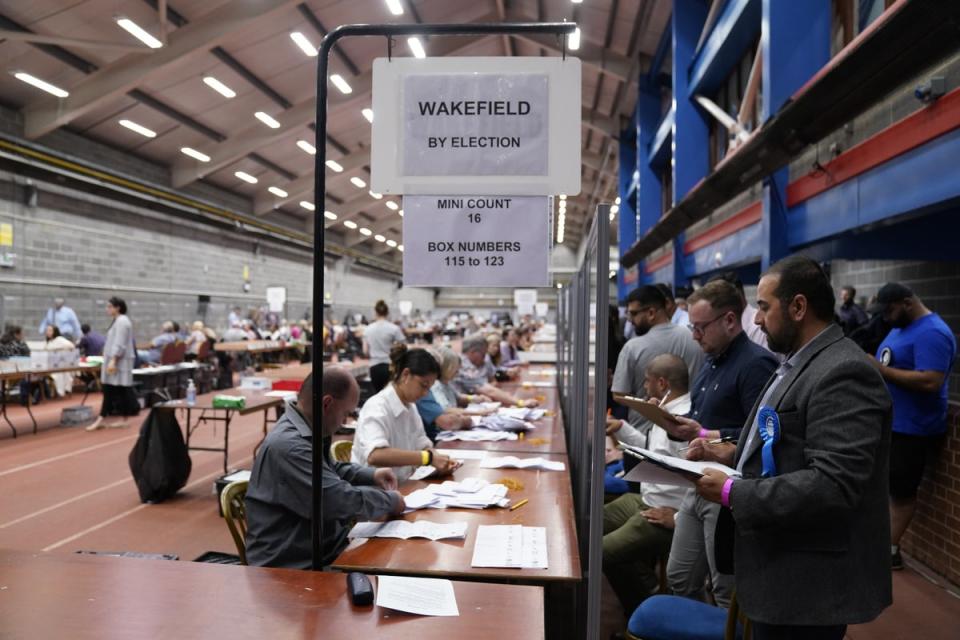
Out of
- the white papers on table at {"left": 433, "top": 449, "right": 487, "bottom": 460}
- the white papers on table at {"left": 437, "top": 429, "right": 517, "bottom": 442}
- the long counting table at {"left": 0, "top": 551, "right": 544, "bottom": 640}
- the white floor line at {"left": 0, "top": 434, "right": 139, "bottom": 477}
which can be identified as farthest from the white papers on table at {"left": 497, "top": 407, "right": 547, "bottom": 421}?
the white floor line at {"left": 0, "top": 434, "right": 139, "bottom": 477}

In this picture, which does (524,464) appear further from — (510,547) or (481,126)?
(481,126)

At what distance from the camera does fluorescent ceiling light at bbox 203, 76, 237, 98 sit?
1212 centimetres

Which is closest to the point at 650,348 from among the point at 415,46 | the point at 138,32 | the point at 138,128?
the point at 138,32

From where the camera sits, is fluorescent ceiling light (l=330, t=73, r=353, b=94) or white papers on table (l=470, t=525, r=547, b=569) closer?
white papers on table (l=470, t=525, r=547, b=569)

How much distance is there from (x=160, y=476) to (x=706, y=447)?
468 cm

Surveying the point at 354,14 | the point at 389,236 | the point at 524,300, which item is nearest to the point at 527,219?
the point at 354,14

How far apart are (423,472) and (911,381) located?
275 cm

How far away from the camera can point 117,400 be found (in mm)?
8641

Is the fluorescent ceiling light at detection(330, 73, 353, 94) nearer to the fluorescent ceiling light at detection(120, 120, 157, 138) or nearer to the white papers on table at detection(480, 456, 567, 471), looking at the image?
the fluorescent ceiling light at detection(120, 120, 157, 138)

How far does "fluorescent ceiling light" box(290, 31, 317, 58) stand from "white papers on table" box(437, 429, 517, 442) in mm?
9315

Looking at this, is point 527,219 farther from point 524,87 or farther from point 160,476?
point 160,476

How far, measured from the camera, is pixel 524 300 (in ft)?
59.6

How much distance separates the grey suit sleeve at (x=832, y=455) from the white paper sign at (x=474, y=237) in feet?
2.54

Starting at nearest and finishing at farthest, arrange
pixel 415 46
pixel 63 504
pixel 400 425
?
pixel 400 425, pixel 63 504, pixel 415 46
